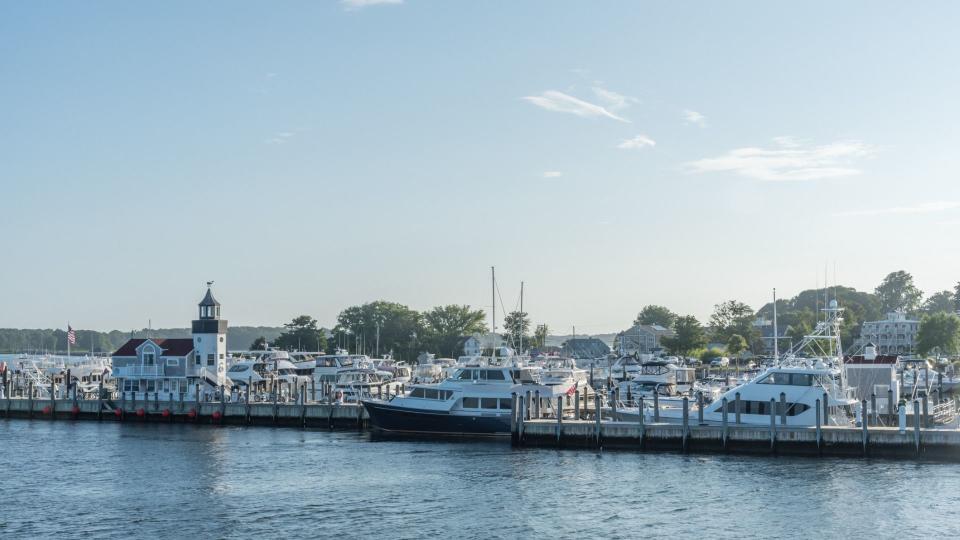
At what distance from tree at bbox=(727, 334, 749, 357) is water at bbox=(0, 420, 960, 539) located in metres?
103

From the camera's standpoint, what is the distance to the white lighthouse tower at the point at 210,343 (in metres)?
85.1

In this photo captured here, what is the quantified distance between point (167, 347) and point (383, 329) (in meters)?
98.4

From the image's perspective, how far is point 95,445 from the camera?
60812 mm

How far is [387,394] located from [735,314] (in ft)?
350

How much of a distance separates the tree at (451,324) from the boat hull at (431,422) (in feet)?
373

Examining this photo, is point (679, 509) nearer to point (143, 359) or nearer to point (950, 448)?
point (950, 448)

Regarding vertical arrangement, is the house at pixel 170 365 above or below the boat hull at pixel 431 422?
above

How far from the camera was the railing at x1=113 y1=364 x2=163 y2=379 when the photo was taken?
8381cm

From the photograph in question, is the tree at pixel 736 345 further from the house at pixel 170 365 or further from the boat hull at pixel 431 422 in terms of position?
the boat hull at pixel 431 422

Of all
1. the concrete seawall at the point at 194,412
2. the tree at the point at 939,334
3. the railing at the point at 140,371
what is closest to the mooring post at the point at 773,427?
the concrete seawall at the point at 194,412

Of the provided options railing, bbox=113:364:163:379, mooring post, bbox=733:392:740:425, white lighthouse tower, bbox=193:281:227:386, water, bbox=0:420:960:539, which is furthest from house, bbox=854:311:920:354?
water, bbox=0:420:960:539

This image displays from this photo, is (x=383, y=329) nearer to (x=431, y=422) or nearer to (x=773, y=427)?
(x=431, y=422)

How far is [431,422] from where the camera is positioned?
6306cm

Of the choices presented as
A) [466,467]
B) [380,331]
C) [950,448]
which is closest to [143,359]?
[466,467]
